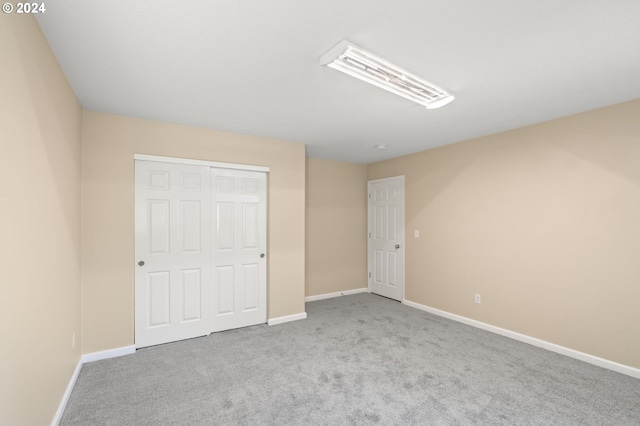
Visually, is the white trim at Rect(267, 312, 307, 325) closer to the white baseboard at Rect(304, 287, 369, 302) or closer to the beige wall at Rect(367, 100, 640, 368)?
the white baseboard at Rect(304, 287, 369, 302)

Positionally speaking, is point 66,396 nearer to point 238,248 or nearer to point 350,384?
point 238,248

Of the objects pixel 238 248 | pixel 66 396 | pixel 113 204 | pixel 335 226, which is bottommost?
pixel 66 396

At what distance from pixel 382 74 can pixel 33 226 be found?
245 cm

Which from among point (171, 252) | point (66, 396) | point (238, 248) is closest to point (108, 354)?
point (66, 396)

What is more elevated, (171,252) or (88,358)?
(171,252)

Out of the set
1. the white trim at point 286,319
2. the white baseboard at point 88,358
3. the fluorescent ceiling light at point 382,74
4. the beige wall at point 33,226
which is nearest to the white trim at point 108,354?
the white baseboard at point 88,358

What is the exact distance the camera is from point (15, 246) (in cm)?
138

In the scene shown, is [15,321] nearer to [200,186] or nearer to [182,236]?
[182,236]

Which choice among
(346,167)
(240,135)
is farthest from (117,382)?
(346,167)

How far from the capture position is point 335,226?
5.37 meters

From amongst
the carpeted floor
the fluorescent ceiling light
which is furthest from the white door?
the fluorescent ceiling light

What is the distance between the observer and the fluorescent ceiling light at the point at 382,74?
1.86m

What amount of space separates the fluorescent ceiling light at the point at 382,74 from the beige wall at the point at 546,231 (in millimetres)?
1590

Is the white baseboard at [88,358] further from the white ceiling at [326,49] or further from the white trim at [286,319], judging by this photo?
the white ceiling at [326,49]
